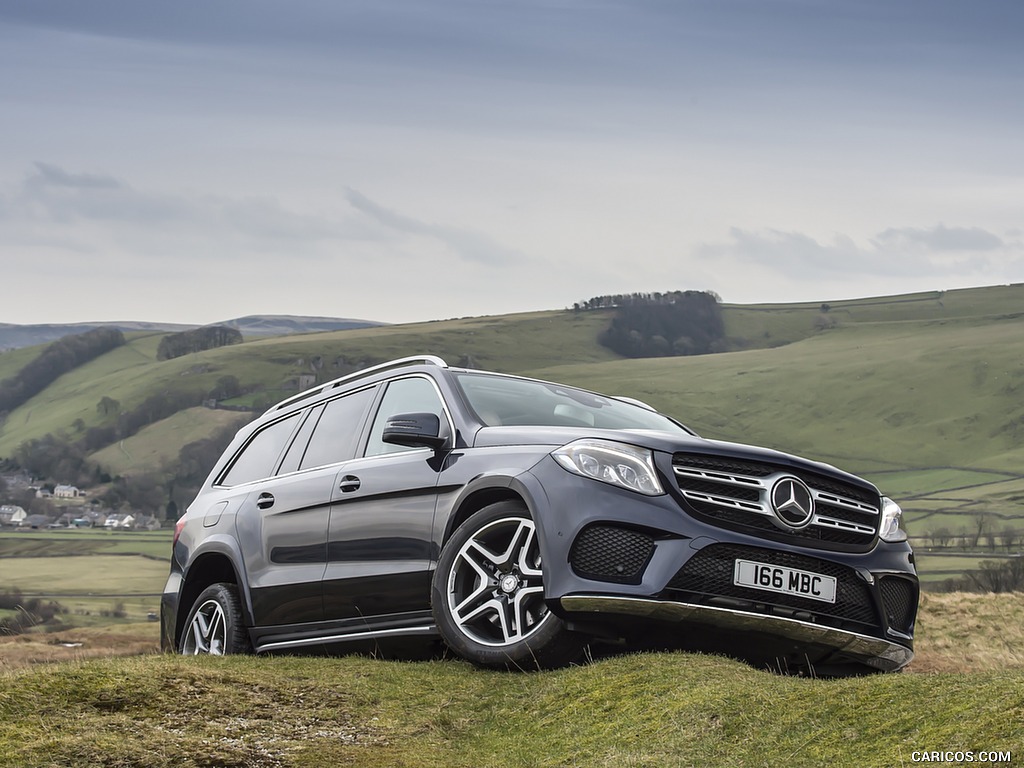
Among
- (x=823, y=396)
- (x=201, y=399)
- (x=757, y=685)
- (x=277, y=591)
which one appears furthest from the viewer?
(x=201, y=399)

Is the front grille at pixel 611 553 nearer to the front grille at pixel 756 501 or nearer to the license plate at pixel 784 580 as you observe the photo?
the front grille at pixel 756 501

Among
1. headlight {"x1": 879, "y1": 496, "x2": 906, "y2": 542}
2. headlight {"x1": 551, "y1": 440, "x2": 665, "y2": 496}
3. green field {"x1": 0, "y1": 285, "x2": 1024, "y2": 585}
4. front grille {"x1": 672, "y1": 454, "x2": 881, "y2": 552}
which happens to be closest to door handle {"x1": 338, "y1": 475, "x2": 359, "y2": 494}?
headlight {"x1": 551, "y1": 440, "x2": 665, "y2": 496}

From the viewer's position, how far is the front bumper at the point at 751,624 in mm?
6039

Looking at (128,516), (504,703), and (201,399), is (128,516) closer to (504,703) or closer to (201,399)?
(201,399)

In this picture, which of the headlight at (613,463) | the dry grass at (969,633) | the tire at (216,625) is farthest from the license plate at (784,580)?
the dry grass at (969,633)

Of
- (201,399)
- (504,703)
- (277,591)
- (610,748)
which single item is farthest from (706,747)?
(201,399)

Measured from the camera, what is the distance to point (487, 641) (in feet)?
21.2

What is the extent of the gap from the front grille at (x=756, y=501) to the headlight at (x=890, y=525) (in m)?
0.21

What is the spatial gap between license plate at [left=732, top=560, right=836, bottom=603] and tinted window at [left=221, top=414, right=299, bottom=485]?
4.04 meters

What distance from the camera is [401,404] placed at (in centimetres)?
798

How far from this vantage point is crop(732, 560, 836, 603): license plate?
6.16 m

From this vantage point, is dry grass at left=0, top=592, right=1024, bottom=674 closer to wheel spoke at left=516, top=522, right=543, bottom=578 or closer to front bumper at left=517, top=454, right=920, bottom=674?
front bumper at left=517, top=454, right=920, bottom=674

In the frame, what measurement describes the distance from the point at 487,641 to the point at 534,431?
1.15 meters

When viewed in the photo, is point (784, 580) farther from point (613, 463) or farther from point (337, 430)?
point (337, 430)
